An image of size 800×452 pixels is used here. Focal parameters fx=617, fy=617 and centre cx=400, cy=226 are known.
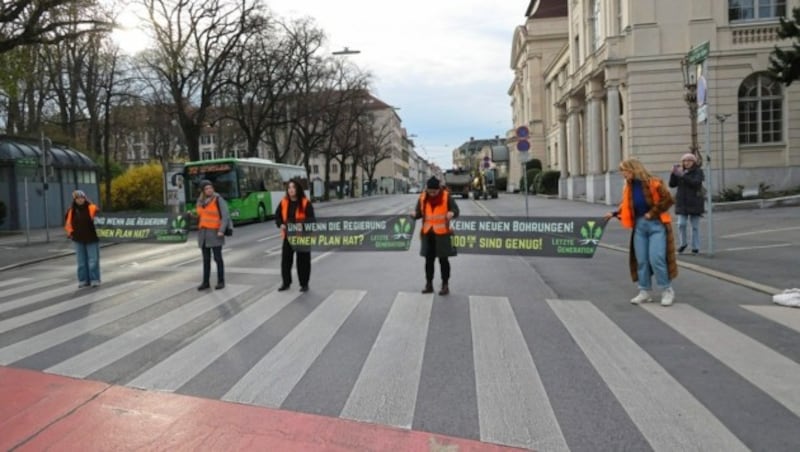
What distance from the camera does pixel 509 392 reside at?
471 centimetres

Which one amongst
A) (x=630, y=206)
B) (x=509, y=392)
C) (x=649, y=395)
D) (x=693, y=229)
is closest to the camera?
(x=649, y=395)

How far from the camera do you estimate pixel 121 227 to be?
43.4ft

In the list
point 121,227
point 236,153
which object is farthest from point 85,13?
point 236,153

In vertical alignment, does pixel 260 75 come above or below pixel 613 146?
above

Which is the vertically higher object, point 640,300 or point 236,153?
point 236,153

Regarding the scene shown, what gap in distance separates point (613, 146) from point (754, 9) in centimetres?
887

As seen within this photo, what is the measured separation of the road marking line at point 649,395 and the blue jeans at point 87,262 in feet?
26.8

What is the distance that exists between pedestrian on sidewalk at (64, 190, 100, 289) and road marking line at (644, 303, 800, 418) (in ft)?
29.4

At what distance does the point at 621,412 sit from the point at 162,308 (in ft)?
20.7

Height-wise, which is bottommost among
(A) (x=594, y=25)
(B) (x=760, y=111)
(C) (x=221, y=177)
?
(C) (x=221, y=177)

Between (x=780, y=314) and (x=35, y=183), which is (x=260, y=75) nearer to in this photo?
(x=35, y=183)

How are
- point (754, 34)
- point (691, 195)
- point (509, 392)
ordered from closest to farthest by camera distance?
point (509, 392), point (691, 195), point (754, 34)

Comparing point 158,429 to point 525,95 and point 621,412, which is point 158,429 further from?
point 525,95

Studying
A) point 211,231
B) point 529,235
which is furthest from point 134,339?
point 529,235
